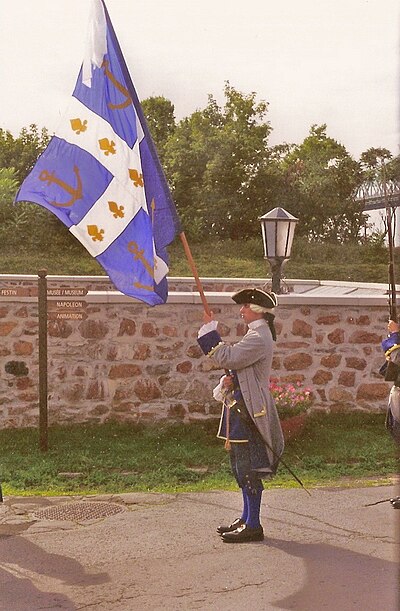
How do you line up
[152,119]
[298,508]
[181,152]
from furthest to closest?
[152,119]
[181,152]
[298,508]

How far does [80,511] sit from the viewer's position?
7355 mm

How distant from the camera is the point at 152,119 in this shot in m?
41.3

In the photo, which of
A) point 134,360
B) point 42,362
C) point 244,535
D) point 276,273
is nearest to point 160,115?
point 276,273

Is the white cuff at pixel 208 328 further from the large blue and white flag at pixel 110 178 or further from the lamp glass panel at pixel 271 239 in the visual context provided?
the lamp glass panel at pixel 271 239

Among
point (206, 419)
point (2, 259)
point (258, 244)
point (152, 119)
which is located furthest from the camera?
point (152, 119)

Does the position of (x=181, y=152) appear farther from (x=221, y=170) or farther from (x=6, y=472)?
(x=6, y=472)

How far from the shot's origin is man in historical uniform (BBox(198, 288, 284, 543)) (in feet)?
20.5

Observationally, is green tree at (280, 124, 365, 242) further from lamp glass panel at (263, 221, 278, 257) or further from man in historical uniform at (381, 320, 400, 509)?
man in historical uniform at (381, 320, 400, 509)

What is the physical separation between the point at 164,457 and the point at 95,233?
3950mm

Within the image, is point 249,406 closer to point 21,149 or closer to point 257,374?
point 257,374

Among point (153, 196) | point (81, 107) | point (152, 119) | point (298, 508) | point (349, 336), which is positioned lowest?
point (298, 508)

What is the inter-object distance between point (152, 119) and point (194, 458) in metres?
33.7

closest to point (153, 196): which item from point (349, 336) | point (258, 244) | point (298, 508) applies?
point (298, 508)

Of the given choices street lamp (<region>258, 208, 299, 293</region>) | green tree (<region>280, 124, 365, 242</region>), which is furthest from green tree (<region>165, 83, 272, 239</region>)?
street lamp (<region>258, 208, 299, 293</region>)
